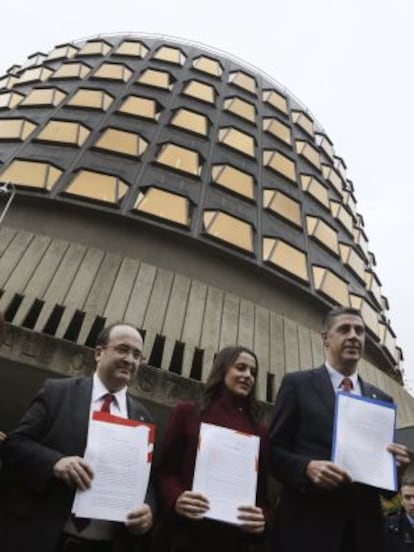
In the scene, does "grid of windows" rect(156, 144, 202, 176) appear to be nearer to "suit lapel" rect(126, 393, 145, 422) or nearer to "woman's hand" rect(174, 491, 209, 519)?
"suit lapel" rect(126, 393, 145, 422)

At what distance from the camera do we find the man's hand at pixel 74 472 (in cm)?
346

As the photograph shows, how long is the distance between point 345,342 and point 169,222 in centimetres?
1362

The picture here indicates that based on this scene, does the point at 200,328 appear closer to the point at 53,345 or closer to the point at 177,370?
the point at 177,370

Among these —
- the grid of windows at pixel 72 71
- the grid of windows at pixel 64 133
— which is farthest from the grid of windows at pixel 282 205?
the grid of windows at pixel 72 71

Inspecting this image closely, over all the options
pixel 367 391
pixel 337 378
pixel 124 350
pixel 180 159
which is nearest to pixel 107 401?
pixel 124 350

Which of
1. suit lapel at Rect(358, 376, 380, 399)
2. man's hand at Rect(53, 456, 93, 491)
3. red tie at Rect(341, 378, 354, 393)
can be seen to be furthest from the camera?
suit lapel at Rect(358, 376, 380, 399)

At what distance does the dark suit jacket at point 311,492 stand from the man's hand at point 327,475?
0.38ft

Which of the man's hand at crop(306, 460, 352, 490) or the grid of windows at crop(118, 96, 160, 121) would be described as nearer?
the man's hand at crop(306, 460, 352, 490)

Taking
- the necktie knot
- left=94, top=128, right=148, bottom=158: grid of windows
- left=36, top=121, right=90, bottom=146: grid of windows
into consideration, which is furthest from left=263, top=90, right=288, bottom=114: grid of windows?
the necktie knot

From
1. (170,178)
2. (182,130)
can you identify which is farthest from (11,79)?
(170,178)

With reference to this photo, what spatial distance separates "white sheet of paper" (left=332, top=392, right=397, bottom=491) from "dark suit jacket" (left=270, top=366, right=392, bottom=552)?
0.18 metres

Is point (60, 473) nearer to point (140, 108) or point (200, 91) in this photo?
point (140, 108)

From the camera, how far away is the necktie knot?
4.05 metres

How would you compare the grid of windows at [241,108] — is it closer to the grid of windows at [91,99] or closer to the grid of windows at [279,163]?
the grid of windows at [279,163]
